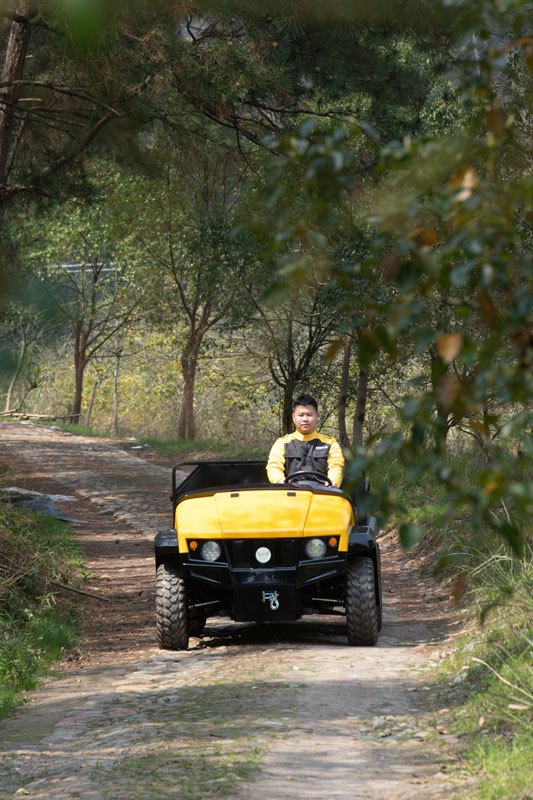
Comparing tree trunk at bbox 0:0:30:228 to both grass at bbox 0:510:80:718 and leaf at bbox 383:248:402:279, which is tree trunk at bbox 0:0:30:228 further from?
leaf at bbox 383:248:402:279

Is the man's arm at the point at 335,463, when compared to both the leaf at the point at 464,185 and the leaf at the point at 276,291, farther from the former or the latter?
the leaf at the point at 464,185

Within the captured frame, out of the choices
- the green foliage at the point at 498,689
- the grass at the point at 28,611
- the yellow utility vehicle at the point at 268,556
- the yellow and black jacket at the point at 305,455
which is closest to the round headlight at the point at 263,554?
the yellow utility vehicle at the point at 268,556

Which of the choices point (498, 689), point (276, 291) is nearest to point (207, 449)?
point (498, 689)

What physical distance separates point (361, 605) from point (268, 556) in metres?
0.70

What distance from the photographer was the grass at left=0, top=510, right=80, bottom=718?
6222 millimetres

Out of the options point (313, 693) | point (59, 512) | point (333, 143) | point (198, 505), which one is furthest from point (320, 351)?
point (333, 143)

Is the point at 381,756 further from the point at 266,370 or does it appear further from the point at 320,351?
the point at 266,370

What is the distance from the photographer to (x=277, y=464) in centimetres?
759

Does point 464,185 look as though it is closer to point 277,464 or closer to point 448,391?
point 448,391

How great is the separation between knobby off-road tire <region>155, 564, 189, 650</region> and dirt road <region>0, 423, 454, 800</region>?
14 cm

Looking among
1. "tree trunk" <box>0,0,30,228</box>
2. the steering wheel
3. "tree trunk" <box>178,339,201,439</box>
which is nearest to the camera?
the steering wheel

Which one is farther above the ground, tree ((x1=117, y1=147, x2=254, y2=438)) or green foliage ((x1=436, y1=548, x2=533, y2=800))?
tree ((x1=117, y1=147, x2=254, y2=438))


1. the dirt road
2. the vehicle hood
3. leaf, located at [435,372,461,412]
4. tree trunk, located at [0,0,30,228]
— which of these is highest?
tree trunk, located at [0,0,30,228]

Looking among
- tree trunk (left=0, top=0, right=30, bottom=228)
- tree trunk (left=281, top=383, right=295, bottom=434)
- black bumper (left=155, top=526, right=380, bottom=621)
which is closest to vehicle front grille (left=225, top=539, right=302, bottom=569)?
black bumper (left=155, top=526, right=380, bottom=621)
